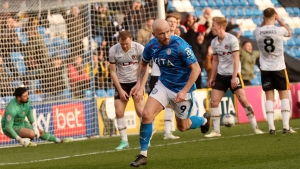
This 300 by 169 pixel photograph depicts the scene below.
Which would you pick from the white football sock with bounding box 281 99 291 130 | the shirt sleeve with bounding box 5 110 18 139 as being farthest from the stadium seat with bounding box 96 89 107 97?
the white football sock with bounding box 281 99 291 130

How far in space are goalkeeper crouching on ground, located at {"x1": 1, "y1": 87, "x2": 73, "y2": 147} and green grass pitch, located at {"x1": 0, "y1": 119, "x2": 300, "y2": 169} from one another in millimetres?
1506

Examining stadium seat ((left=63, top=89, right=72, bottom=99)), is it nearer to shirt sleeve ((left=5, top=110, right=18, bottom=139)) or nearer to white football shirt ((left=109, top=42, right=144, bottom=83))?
shirt sleeve ((left=5, top=110, right=18, bottom=139))

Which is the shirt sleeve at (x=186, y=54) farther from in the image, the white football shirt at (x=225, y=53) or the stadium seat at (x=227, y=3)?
the stadium seat at (x=227, y=3)

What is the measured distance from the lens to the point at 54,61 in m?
17.2

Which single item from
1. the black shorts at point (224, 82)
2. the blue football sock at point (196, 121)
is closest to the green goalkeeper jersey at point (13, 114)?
the black shorts at point (224, 82)

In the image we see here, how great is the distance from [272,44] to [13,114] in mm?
5639

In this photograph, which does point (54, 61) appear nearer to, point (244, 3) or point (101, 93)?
point (101, 93)

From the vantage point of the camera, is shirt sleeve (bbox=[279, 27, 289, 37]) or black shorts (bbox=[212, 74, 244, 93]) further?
black shorts (bbox=[212, 74, 244, 93])

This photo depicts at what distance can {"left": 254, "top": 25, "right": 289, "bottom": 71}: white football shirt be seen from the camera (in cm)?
1301

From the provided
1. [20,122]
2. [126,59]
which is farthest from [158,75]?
[20,122]

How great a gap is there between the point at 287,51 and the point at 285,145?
14785 mm

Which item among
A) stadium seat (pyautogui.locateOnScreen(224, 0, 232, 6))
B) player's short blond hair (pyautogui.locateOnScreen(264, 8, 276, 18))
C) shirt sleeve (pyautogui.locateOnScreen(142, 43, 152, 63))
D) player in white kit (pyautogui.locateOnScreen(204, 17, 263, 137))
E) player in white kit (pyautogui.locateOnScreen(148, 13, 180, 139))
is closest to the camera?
shirt sleeve (pyautogui.locateOnScreen(142, 43, 152, 63))

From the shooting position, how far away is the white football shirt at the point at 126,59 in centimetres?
1239

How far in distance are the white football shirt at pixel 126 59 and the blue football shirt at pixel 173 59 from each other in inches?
117
